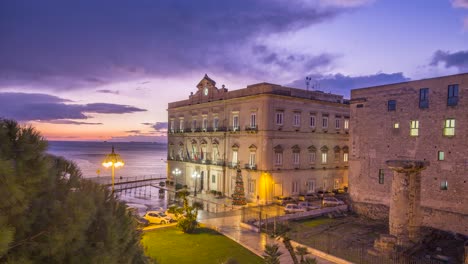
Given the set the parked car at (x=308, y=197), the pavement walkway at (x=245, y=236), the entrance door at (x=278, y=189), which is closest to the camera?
the pavement walkway at (x=245, y=236)

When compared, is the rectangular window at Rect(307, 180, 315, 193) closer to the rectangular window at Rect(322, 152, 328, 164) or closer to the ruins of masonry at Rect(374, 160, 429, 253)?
the rectangular window at Rect(322, 152, 328, 164)

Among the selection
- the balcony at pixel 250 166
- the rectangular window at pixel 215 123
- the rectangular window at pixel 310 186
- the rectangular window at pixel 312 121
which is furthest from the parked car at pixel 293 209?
the rectangular window at pixel 215 123

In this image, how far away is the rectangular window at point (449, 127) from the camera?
2117 centimetres

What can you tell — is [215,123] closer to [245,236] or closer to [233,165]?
[233,165]

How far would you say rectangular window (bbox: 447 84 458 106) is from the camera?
21.1 metres

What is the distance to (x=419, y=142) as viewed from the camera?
23.0m

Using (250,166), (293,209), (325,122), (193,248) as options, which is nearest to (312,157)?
(325,122)

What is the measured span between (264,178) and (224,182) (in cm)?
629

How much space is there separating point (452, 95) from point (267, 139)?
15.9 meters

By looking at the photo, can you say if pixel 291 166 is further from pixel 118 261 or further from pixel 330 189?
pixel 118 261

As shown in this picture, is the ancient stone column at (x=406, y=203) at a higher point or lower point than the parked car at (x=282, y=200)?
higher

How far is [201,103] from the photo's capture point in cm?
4094

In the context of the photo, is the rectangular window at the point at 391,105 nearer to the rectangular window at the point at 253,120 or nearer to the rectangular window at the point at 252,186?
the rectangular window at the point at 253,120

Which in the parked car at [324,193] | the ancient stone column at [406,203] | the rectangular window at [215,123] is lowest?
the parked car at [324,193]
